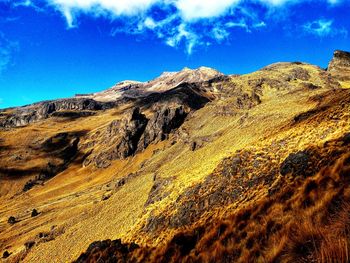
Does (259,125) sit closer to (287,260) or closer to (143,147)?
(287,260)

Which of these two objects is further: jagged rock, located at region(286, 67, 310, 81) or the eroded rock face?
jagged rock, located at region(286, 67, 310, 81)

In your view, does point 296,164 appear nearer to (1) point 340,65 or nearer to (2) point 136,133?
(2) point 136,133

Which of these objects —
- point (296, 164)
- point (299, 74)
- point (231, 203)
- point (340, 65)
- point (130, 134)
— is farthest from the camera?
point (340, 65)

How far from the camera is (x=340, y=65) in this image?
446 feet

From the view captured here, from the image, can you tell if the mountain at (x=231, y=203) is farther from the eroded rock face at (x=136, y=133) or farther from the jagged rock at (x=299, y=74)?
the jagged rock at (x=299, y=74)

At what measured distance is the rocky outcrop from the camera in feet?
418

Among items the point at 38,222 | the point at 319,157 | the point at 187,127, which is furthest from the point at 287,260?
the point at 187,127

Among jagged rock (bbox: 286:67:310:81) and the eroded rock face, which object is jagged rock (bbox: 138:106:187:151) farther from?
jagged rock (bbox: 286:67:310:81)

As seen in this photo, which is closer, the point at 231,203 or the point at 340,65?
the point at 231,203

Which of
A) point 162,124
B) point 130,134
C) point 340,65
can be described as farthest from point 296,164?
point 340,65

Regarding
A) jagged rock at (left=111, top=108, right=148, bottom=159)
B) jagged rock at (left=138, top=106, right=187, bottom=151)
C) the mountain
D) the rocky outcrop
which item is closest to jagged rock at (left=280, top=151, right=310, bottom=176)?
the mountain

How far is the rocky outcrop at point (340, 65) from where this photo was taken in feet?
418

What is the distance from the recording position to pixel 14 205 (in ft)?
326

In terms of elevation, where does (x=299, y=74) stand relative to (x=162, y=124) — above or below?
above
